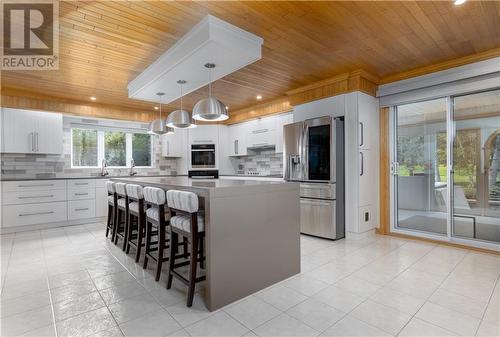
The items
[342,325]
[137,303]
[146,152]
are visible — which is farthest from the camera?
[146,152]

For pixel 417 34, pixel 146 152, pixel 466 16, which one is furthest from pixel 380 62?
pixel 146 152

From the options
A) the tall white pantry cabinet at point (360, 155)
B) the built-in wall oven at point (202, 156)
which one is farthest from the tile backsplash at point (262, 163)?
the tall white pantry cabinet at point (360, 155)

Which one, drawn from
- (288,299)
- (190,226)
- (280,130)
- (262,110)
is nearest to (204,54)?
(190,226)

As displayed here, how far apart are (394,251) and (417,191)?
53.3 inches

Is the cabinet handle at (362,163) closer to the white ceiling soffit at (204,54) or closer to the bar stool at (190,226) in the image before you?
the white ceiling soffit at (204,54)

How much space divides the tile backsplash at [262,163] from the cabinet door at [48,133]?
12.6 feet

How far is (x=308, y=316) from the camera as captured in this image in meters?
1.90

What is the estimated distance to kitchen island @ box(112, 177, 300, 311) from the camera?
80.1 inches

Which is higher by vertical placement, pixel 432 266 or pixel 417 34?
pixel 417 34

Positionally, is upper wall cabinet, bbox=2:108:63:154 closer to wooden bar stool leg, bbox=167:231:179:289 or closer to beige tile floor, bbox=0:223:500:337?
beige tile floor, bbox=0:223:500:337

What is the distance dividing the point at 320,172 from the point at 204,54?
7.79ft

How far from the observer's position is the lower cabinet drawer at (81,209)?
5012 millimetres

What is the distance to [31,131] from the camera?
4750 mm

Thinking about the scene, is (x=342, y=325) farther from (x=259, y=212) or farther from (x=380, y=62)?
(x=380, y=62)
